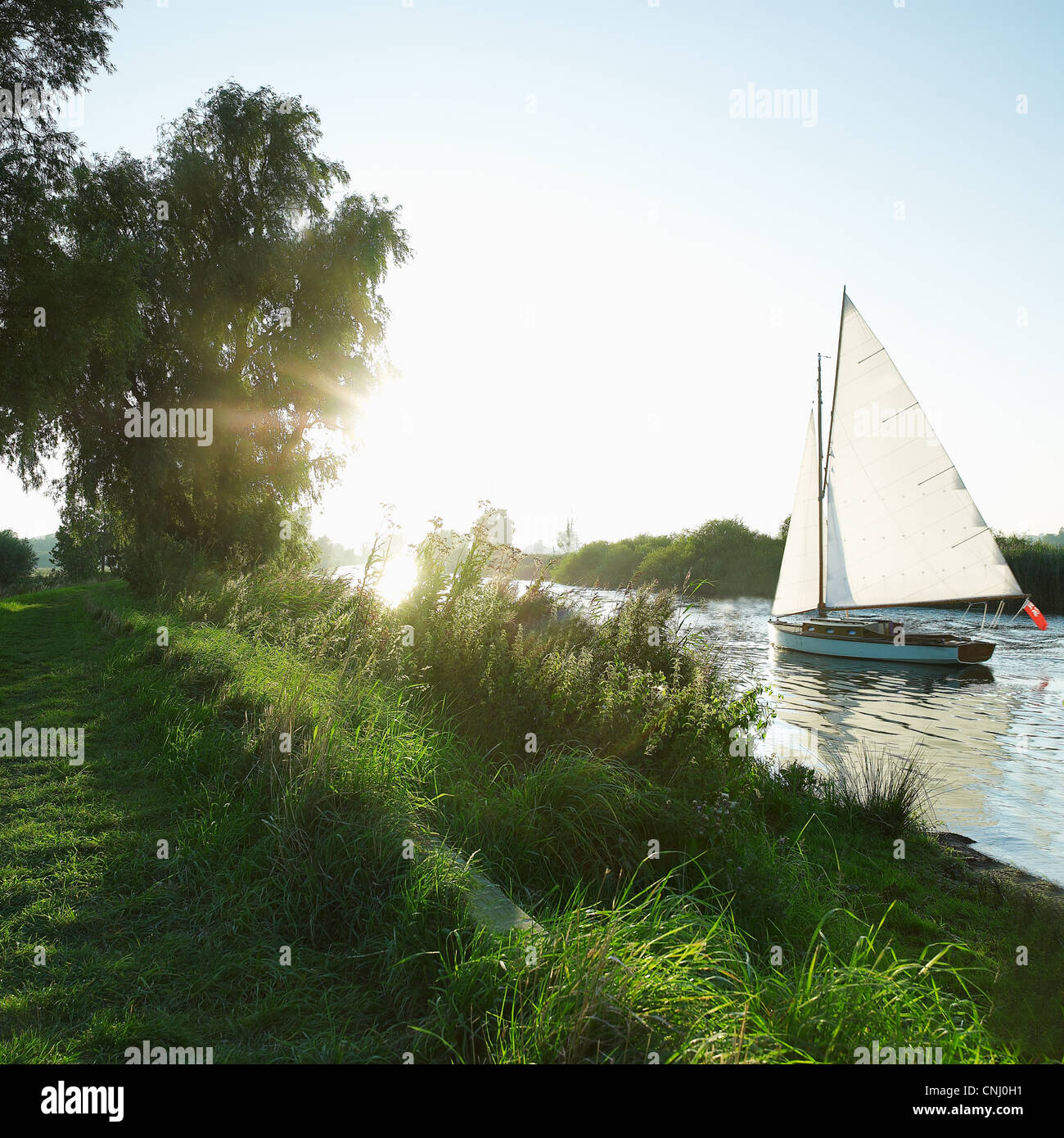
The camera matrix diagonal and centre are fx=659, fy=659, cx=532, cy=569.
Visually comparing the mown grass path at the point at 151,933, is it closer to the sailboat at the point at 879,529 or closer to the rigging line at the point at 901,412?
the sailboat at the point at 879,529

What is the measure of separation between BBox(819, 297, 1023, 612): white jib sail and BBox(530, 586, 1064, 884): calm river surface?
2.33 metres

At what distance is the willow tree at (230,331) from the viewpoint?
1850cm

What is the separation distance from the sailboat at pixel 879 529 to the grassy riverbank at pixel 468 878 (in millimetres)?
14475

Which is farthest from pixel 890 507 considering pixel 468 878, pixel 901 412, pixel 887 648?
pixel 468 878

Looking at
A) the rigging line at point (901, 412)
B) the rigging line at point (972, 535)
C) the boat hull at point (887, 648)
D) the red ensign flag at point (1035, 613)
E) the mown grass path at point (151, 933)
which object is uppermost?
the rigging line at point (901, 412)

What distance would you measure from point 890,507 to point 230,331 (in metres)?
20.7

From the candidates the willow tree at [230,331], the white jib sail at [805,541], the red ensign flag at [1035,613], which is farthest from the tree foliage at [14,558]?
the red ensign flag at [1035,613]

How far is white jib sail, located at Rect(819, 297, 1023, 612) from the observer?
18.5m

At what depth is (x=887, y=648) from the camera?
19391 mm

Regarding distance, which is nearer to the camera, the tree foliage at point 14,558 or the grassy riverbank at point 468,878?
the grassy riverbank at point 468,878

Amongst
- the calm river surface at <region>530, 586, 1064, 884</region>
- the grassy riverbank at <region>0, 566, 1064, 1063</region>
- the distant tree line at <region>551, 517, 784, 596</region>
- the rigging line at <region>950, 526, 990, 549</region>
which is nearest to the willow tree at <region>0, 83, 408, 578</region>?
the grassy riverbank at <region>0, 566, 1064, 1063</region>

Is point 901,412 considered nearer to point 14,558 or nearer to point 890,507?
point 890,507

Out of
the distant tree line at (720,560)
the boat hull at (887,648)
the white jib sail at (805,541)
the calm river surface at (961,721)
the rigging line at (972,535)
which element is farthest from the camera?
the distant tree line at (720,560)
